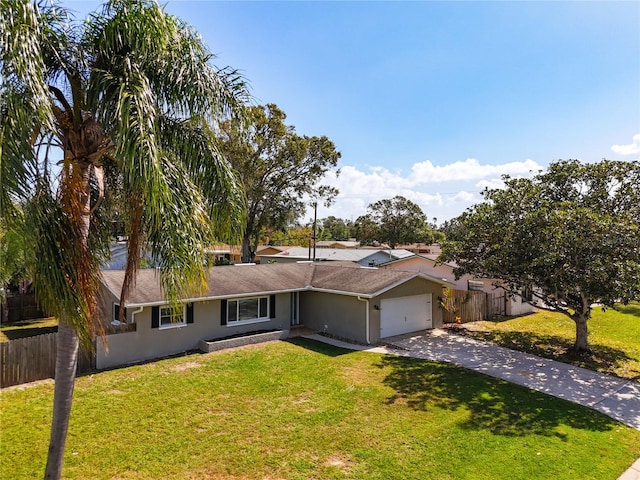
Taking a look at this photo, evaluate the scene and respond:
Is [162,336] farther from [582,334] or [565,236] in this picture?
[582,334]

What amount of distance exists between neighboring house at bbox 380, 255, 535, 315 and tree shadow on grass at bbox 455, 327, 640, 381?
3158 mm

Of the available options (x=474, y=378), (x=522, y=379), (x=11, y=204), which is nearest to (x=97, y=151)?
(x=11, y=204)

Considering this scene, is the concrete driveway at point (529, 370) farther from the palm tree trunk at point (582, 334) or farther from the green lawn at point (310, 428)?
the palm tree trunk at point (582, 334)

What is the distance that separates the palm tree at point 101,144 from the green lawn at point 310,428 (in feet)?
8.06

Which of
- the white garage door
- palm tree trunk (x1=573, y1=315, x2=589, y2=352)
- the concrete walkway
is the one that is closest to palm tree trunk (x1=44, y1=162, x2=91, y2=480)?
the concrete walkway

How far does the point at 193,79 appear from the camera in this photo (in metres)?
5.46

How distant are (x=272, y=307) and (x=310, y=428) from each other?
8.95 metres

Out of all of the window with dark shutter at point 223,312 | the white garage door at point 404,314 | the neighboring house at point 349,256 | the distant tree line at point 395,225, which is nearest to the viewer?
the window with dark shutter at point 223,312

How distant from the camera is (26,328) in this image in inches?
698

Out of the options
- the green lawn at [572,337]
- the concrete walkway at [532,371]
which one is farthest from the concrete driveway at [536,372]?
the green lawn at [572,337]

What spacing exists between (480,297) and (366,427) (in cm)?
1513

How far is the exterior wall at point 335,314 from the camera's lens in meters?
16.1

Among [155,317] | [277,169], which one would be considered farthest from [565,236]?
[277,169]

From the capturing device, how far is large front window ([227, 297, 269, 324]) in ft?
51.5
